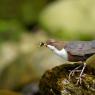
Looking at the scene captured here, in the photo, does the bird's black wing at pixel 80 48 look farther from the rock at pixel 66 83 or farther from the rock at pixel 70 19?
the rock at pixel 70 19

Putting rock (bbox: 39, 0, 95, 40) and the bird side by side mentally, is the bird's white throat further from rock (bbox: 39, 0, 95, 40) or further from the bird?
rock (bbox: 39, 0, 95, 40)

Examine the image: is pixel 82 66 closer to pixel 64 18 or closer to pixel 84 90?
pixel 84 90

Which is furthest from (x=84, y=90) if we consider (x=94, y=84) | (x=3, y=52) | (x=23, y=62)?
(x=3, y=52)

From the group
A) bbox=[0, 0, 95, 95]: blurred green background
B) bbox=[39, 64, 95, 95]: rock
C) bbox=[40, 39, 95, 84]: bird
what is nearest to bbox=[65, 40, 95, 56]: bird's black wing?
bbox=[40, 39, 95, 84]: bird

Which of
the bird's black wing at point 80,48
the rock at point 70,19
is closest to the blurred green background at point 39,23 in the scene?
the rock at point 70,19

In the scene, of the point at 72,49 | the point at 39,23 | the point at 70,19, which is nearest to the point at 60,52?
the point at 72,49

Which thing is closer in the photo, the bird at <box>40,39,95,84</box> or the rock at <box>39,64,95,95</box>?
the bird at <box>40,39,95,84</box>
